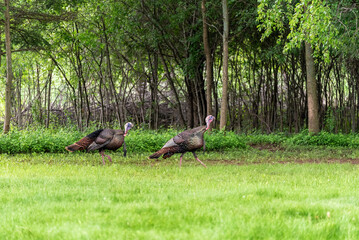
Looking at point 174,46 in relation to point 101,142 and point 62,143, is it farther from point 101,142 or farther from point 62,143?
point 101,142

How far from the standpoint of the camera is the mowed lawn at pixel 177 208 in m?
3.28

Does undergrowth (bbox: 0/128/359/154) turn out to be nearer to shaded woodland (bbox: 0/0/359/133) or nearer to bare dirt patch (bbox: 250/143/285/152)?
bare dirt patch (bbox: 250/143/285/152)

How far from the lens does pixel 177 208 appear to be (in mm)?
4066

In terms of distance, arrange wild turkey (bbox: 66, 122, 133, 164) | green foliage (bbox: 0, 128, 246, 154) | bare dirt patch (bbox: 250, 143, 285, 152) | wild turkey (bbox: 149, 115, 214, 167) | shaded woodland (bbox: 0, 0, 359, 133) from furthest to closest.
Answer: shaded woodland (bbox: 0, 0, 359, 133) → bare dirt patch (bbox: 250, 143, 285, 152) → green foliage (bbox: 0, 128, 246, 154) → wild turkey (bbox: 66, 122, 133, 164) → wild turkey (bbox: 149, 115, 214, 167)

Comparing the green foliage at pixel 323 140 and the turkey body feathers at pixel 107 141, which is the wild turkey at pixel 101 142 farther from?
the green foliage at pixel 323 140

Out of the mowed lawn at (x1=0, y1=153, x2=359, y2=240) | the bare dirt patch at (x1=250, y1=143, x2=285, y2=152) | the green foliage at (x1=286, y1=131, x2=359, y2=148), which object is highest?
the green foliage at (x1=286, y1=131, x2=359, y2=148)

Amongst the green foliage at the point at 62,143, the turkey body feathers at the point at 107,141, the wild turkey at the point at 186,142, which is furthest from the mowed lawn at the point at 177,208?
the green foliage at the point at 62,143

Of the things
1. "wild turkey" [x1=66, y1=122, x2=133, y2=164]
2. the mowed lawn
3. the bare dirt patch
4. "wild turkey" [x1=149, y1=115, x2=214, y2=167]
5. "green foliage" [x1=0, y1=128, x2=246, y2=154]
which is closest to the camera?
the mowed lawn

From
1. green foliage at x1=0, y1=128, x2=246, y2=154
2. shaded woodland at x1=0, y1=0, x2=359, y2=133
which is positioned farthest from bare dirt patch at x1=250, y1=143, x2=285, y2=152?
shaded woodland at x1=0, y1=0, x2=359, y2=133

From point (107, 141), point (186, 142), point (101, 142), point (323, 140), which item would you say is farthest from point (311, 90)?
point (101, 142)

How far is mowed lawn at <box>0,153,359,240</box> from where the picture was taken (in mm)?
3279

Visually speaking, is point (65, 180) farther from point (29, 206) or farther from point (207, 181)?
point (207, 181)

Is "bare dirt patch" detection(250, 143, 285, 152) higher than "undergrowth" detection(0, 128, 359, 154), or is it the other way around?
"undergrowth" detection(0, 128, 359, 154)

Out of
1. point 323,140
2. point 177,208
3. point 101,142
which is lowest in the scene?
point 177,208
